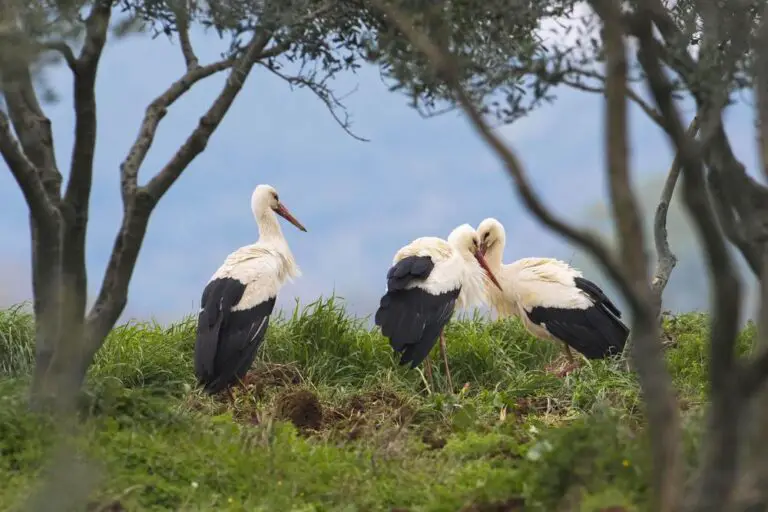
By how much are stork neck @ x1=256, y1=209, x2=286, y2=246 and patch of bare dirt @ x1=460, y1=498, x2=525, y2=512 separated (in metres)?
5.77

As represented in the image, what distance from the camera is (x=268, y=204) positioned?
11.3 meters

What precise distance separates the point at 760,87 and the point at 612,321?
18.5ft

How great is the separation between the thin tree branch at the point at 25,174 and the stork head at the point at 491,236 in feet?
17.4

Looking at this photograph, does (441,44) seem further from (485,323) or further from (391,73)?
(485,323)

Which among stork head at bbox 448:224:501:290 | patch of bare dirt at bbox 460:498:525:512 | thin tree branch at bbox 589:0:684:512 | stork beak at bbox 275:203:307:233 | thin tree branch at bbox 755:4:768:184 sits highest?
stork head at bbox 448:224:501:290

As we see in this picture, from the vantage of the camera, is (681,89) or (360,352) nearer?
(681,89)

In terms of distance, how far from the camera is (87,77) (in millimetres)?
7102

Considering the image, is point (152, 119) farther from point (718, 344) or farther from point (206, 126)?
point (718, 344)

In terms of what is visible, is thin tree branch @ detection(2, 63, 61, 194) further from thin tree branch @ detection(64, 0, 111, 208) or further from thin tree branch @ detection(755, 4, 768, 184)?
thin tree branch @ detection(755, 4, 768, 184)

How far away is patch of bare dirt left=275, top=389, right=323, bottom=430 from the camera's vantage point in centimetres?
870

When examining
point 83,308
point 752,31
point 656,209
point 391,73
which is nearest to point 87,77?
point 83,308

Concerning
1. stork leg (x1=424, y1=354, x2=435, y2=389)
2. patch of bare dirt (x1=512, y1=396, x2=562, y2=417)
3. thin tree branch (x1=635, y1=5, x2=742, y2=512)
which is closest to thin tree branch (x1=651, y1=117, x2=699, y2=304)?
patch of bare dirt (x1=512, y1=396, x2=562, y2=417)

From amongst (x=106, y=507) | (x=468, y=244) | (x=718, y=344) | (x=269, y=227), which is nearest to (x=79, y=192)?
(x=106, y=507)

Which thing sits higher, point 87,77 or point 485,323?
point 485,323
